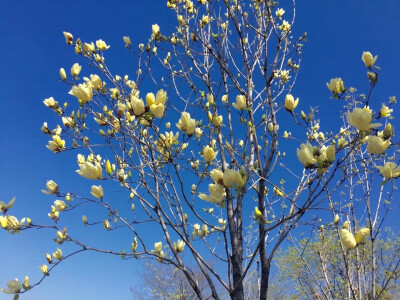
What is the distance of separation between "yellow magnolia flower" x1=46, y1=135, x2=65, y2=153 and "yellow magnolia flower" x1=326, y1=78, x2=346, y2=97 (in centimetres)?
137

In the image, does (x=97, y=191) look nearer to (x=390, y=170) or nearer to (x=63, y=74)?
(x=63, y=74)

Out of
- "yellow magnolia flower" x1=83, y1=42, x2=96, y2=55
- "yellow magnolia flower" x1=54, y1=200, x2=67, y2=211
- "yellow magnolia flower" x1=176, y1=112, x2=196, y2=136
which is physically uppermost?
"yellow magnolia flower" x1=83, y1=42, x2=96, y2=55

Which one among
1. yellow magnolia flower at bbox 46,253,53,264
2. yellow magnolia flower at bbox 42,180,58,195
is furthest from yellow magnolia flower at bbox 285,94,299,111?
yellow magnolia flower at bbox 46,253,53,264

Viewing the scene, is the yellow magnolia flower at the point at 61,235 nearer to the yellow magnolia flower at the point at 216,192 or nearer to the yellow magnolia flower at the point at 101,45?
the yellow magnolia flower at the point at 216,192

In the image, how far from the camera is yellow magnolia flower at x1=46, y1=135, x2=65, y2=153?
5.92 feet

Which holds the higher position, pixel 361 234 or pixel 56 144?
pixel 56 144

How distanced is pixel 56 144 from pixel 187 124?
2.52 ft

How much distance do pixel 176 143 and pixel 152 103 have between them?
1.19 feet

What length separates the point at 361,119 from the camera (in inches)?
48.4

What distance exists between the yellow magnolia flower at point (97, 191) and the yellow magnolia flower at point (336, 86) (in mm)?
1195

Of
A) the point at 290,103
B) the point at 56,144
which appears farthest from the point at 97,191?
the point at 290,103

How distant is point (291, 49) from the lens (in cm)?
261

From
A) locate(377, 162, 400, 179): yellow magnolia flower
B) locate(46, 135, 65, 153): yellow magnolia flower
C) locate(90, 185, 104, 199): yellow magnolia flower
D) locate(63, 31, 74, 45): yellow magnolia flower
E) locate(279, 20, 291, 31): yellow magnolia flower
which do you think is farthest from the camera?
locate(279, 20, 291, 31): yellow magnolia flower

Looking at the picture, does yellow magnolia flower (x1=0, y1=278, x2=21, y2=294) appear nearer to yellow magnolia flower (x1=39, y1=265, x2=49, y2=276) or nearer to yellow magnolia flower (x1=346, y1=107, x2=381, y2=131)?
yellow magnolia flower (x1=39, y1=265, x2=49, y2=276)
